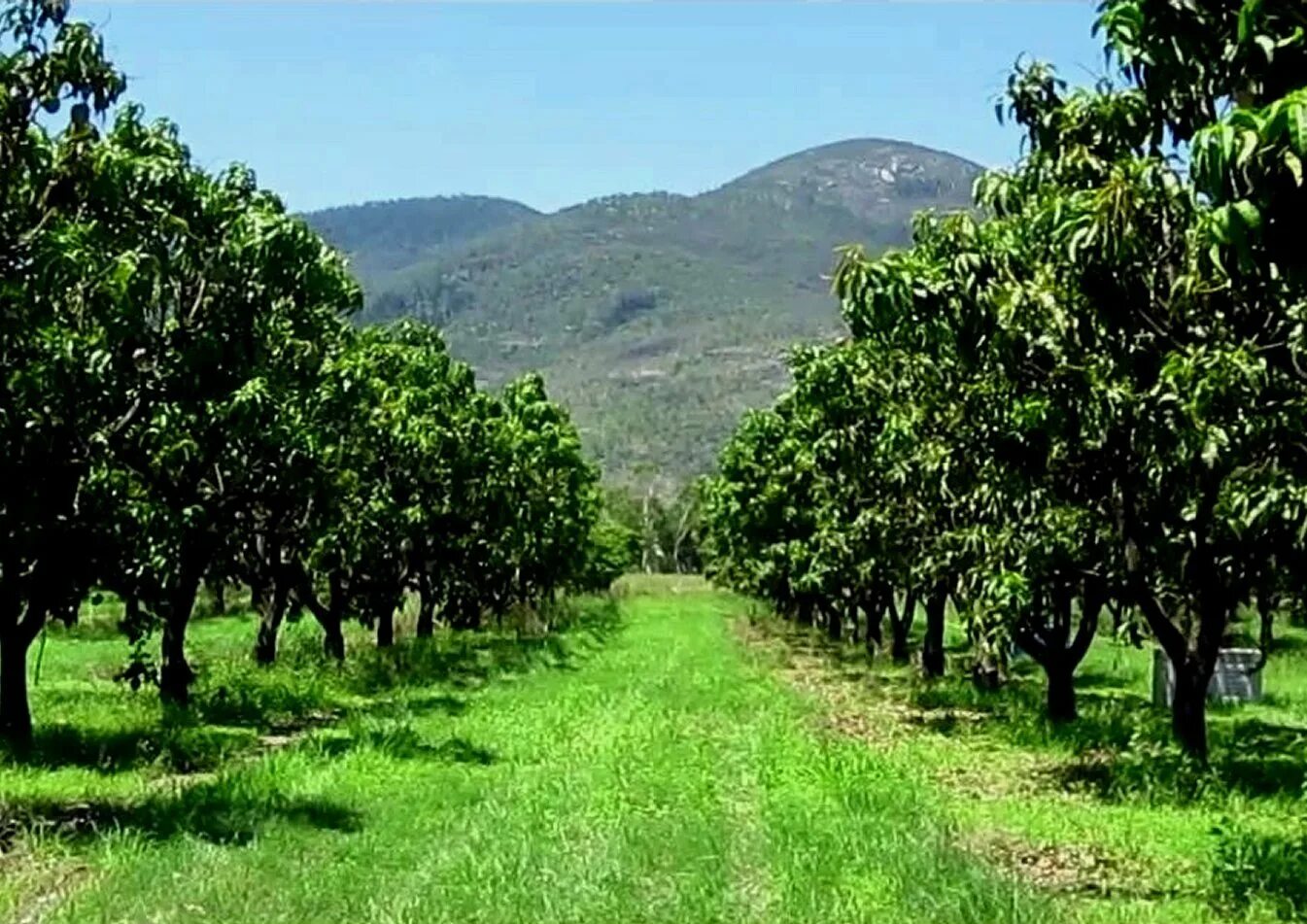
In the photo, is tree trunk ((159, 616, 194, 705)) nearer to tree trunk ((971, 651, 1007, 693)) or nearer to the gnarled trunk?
tree trunk ((971, 651, 1007, 693))

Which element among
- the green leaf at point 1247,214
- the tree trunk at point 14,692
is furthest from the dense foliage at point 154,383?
the green leaf at point 1247,214

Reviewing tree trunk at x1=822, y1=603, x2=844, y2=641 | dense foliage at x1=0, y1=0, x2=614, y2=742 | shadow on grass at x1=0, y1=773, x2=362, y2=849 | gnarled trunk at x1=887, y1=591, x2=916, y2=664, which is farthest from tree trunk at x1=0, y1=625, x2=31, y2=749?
tree trunk at x1=822, y1=603, x2=844, y2=641

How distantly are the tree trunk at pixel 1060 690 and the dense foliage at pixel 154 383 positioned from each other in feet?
37.3

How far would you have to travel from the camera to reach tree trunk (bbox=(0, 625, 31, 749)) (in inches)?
770

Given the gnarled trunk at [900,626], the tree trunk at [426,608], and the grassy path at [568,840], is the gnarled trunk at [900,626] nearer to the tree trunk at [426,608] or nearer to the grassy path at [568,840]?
the tree trunk at [426,608]

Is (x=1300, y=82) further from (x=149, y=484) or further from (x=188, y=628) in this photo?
(x=188, y=628)

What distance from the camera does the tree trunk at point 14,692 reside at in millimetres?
19547

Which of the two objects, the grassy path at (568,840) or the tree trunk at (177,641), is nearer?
the grassy path at (568,840)

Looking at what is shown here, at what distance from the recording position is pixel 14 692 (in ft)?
64.5

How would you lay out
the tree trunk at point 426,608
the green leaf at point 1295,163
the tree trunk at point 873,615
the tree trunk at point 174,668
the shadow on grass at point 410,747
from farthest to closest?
the tree trunk at point 426,608 → the tree trunk at point 873,615 → the tree trunk at point 174,668 → the shadow on grass at point 410,747 → the green leaf at point 1295,163

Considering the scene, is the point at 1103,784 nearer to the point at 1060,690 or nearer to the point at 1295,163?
the point at 1060,690

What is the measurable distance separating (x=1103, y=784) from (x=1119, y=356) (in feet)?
20.6

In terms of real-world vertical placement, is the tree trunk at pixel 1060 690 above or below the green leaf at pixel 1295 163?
below

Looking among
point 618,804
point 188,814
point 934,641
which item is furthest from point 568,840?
point 934,641
